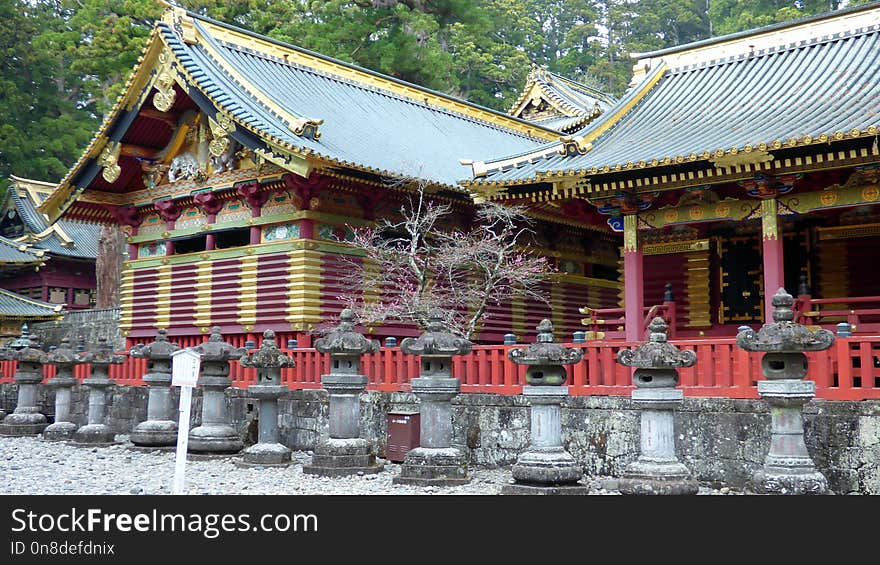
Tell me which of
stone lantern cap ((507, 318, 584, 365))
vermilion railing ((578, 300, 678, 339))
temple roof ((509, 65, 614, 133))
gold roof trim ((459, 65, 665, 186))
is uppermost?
temple roof ((509, 65, 614, 133))

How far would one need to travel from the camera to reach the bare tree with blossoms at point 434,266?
17266 mm

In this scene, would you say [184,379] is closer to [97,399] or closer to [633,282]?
[633,282]

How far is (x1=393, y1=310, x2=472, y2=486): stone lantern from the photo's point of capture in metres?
11.5

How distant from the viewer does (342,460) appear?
41.1ft

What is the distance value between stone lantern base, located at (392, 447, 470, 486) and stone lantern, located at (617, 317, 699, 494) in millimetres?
2483

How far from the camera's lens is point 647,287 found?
62.4 ft


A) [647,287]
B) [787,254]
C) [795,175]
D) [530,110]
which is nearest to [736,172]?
[795,175]

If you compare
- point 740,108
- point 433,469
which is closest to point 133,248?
point 433,469

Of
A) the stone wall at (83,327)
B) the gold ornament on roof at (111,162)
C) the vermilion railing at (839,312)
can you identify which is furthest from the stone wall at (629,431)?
the stone wall at (83,327)

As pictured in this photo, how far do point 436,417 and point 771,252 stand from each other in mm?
6087

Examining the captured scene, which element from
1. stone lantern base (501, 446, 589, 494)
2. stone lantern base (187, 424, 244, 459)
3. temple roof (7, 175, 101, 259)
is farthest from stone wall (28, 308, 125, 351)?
stone lantern base (501, 446, 589, 494)

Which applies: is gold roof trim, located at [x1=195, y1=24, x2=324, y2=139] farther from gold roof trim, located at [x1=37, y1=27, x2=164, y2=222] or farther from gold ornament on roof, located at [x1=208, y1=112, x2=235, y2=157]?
gold roof trim, located at [x1=37, y1=27, x2=164, y2=222]

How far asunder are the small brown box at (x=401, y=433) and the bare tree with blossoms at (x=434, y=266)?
11.2 ft

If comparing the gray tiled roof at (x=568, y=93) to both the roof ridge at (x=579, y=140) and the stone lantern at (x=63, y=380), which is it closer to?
the roof ridge at (x=579, y=140)
